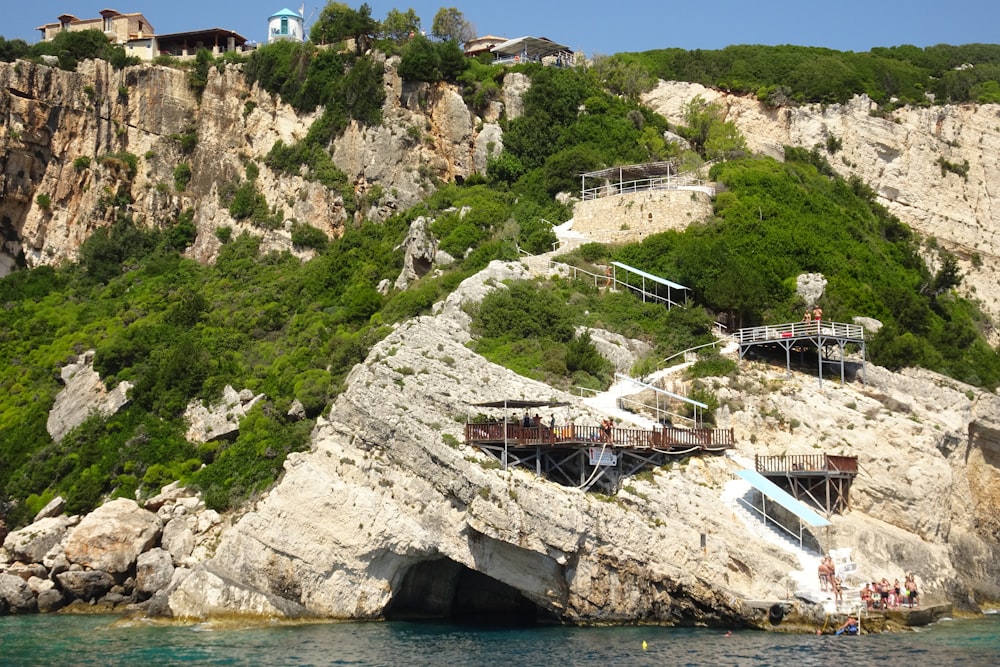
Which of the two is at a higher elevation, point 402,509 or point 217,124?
point 217,124

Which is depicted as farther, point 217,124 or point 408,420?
point 217,124

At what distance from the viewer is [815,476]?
1406 inches

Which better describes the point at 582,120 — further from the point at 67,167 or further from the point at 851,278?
the point at 67,167

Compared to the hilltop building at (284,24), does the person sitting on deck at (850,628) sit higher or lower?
lower

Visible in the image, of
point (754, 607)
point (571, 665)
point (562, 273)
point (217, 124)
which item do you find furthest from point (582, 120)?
point (571, 665)

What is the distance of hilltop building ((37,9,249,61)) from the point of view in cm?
6688

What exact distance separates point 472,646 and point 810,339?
18.3 metres

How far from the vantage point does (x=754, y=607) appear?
3159 cm

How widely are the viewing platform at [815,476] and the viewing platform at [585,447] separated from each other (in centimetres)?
189

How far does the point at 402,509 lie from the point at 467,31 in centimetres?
4198

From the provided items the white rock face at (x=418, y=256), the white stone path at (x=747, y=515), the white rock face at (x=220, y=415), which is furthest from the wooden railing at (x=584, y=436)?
the white rock face at (x=418, y=256)

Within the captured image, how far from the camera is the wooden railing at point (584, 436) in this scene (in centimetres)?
3378

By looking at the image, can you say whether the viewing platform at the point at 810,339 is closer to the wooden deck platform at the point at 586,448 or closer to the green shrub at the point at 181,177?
the wooden deck platform at the point at 586,448

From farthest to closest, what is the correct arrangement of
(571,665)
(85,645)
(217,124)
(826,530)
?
1. (217,124)
2. (826,530)
3. (85,645)
4. (571,665)
